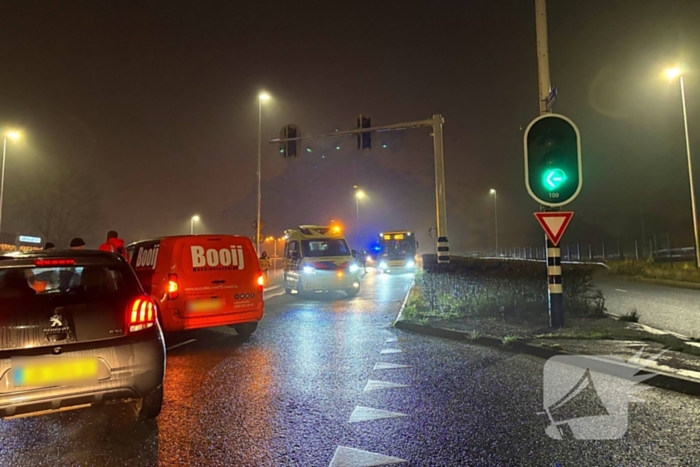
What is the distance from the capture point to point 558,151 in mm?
8102

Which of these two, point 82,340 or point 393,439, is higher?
point 82,340

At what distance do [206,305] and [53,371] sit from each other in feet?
13.7

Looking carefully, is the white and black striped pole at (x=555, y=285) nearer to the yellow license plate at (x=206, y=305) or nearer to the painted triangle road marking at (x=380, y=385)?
the painted triangle road marking at (x=380, y=385)

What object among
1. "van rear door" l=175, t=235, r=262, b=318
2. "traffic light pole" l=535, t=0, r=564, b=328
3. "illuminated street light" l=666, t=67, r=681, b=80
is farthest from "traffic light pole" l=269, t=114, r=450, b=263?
"illuminated street light" l=666, t=67, r=681, b=80

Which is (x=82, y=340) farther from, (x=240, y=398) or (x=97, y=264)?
(x=240, y=398)

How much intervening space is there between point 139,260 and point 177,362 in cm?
288

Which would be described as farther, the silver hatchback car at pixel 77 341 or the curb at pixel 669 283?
the curb at pixel 669 283

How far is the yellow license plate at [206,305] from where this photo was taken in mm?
7895

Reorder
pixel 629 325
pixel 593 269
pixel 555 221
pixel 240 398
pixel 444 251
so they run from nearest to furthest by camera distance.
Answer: pixel 240 398, pixel 555 221, pixel 629 325, pixel 593 269, pixel 444 251

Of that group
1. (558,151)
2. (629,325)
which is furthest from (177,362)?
(629,325)

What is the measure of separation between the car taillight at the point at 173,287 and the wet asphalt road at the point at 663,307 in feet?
29.3

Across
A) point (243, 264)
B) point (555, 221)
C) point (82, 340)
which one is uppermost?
point (555, 221)

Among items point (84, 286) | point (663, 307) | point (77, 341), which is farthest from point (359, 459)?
point (663, 307)

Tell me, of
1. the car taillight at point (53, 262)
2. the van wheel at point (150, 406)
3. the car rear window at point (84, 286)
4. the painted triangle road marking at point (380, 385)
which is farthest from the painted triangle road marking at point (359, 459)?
the car taillight at point (53, 262)
